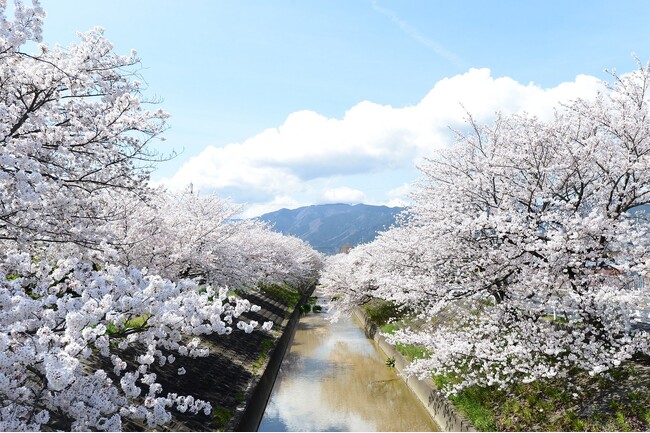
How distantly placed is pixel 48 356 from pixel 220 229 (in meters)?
17.1

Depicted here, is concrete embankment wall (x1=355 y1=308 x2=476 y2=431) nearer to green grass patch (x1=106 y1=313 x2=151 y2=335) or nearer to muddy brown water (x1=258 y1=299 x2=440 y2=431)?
muddy brown water (x1=258 y1=299 x2=440 y2=431)

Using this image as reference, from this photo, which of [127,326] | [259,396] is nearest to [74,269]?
[127,326]

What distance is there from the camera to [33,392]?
16.3 ft

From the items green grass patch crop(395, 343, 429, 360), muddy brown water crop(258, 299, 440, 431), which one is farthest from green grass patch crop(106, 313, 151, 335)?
green grass patch crop(395, 343, 429, 360)

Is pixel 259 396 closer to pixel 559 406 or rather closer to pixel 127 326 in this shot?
pixel 127 326

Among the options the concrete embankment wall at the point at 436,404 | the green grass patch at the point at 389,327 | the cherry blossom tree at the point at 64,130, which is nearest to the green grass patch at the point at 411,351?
the concrete embankment wall at the point at 436,404

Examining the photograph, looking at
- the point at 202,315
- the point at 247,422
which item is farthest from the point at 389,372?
the point at 202,315

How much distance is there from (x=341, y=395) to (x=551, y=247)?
10.6m

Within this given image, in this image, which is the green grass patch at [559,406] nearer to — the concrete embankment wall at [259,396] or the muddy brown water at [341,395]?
the muddy brown water at [341,395]

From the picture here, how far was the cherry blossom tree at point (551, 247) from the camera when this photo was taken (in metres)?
9.92

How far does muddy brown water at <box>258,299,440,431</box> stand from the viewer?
14117 millimetres

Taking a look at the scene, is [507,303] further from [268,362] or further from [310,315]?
[310,315]

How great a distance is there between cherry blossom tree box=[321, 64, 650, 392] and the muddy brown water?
316cm

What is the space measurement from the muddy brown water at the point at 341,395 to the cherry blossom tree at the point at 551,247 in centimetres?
316
